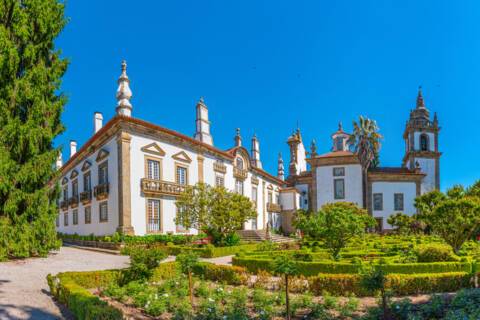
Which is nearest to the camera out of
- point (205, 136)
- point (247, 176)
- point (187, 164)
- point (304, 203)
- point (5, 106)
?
point (5, 106)

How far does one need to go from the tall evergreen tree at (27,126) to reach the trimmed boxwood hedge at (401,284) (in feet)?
→ 46.2

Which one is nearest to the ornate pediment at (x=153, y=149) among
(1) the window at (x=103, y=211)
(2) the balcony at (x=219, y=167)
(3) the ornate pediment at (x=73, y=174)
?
(1) the window at (x=103, y=211)

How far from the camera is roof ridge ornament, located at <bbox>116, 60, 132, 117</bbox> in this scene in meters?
25.2

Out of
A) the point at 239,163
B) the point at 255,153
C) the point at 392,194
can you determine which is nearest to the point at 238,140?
the point at 239,163

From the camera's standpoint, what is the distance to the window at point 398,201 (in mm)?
40781

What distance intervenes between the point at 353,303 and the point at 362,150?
34728 mm

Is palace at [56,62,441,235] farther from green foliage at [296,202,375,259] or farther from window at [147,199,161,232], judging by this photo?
green foliage at [296,202,375,259]

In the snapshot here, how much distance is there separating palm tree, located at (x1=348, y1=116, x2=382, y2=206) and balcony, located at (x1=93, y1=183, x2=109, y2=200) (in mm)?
28329

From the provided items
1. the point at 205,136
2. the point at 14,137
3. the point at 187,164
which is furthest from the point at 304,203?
the point at 14,137

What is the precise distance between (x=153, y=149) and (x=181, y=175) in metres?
3.53

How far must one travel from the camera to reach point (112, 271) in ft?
38.3

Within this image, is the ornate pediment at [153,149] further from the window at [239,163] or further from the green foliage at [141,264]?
the green foliage at [141,264]

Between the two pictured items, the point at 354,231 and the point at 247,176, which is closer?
the point at 354,231

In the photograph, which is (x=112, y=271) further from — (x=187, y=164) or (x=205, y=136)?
(x=205, y=136)
